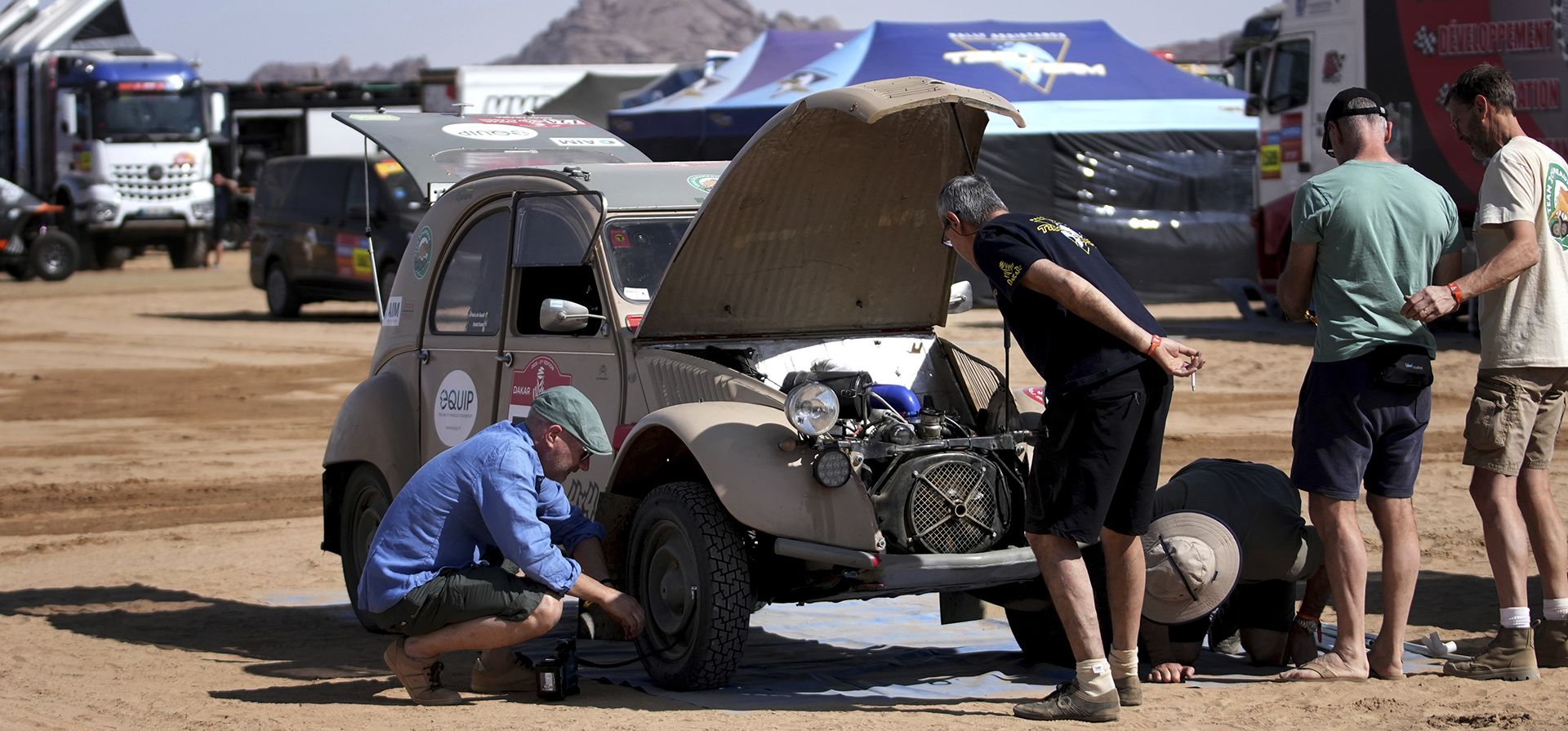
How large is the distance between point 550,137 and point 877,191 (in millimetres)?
2408

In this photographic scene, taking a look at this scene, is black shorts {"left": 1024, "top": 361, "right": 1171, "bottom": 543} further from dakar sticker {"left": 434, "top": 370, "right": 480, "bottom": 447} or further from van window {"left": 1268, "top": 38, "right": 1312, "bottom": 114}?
van window {"left": 1268, "top": 38, "right": 1312, "bottom": 114}

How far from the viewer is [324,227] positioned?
75.9 ft

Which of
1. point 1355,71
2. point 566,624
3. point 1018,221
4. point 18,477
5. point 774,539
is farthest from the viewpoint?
point 1355,71

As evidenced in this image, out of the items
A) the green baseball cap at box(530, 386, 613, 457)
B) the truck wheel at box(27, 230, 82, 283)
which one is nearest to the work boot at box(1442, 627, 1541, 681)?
the green baseball cap at box(530, 386, 613, 457)

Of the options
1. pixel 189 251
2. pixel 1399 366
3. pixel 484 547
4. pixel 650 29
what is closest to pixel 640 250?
pixel 484 547

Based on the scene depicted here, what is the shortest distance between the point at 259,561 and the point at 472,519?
3.72 meters

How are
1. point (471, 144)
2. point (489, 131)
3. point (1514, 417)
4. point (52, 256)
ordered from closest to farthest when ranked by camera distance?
point (1514, 417)
point (471, 144)
point (489, 131)
point (52, 256)

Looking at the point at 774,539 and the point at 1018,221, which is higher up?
the point at 1018,221

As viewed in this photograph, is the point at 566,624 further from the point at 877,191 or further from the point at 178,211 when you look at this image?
the point at 178,211

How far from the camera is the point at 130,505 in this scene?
1114 centimetres

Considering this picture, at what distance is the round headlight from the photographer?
5.81 m

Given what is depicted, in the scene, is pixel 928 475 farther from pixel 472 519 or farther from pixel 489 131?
pixel 489 131

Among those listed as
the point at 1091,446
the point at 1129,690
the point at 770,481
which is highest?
the point at 1091,446

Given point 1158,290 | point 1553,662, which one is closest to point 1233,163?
point 1158,290
